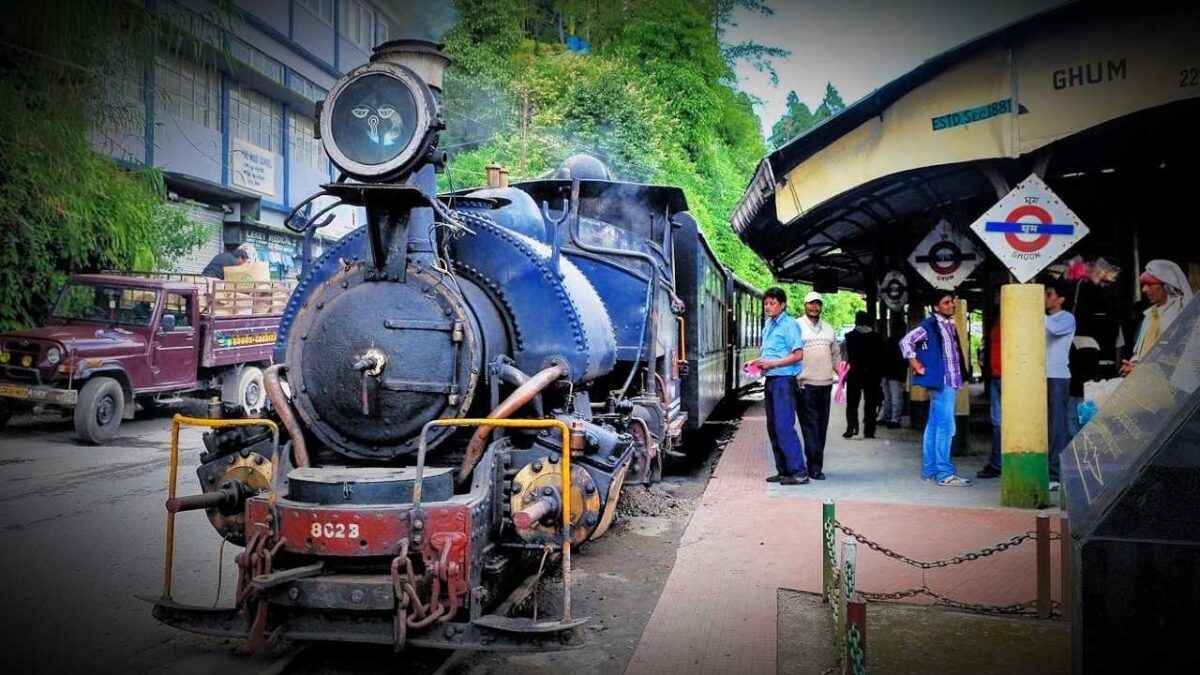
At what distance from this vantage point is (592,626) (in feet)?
15.4

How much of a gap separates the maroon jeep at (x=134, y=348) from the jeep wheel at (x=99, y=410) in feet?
0.04

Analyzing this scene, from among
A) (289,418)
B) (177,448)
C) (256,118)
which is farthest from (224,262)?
(177,448)

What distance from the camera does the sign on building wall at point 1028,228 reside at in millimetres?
6613

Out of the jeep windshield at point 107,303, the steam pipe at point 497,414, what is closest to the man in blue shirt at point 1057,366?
the steam pipe at point 497,414

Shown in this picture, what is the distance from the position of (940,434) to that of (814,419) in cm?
117

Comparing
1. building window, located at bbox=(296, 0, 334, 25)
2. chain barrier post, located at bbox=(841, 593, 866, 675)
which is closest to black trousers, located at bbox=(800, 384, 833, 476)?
chain barrier post, located at bbox=(841, 593, 866, 675)

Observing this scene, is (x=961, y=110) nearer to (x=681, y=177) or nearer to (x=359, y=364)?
(x=359, y=364)

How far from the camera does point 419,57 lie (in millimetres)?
4211

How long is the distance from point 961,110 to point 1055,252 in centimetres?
143

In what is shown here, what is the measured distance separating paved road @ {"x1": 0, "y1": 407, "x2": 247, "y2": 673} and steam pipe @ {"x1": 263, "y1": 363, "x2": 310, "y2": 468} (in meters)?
1.23

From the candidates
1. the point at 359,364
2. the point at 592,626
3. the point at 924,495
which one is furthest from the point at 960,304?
the point at 359,364

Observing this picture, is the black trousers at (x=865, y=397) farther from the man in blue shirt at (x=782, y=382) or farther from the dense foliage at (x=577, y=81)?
the dense foliage at (x=577, y=81)

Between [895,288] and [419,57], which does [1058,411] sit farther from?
[419,57]

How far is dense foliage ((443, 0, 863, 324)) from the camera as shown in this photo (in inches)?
648
